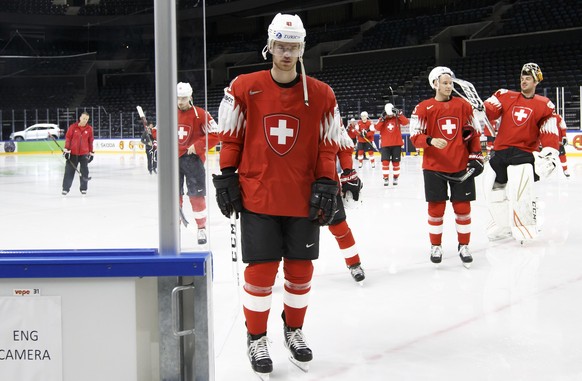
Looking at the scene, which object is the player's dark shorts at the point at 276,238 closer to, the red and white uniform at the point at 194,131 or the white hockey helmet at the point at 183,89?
the red and white uniform at the point at 194,131

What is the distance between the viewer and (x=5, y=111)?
178 centimetres

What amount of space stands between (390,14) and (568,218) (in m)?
22.7

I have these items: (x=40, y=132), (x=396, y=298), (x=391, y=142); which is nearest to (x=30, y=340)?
(x=40, y=132)

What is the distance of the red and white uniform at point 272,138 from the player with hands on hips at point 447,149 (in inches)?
81.1

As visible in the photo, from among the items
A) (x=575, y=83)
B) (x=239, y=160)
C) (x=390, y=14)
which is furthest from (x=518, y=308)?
(x=390, y=14)

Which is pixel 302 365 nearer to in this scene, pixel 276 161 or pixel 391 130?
pixel 276 161

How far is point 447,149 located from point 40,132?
304 centimetres

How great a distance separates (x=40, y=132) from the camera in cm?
202

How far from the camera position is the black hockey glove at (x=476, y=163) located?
4406mm

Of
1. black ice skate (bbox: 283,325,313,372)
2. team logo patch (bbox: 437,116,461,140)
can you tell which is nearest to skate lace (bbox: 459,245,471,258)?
team logo patch (bbox: 437,116,461,140)

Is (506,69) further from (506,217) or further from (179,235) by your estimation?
(179,235)

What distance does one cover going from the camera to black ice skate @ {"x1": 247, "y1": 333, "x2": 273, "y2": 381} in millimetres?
2482

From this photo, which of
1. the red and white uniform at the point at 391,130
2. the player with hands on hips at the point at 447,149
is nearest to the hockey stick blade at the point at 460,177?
the player with hands on hips at the point at 447,149

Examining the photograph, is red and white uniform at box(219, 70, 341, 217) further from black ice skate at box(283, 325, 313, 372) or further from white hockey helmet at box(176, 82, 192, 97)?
white hockey helmet at box(176, 82, 192, 97)
